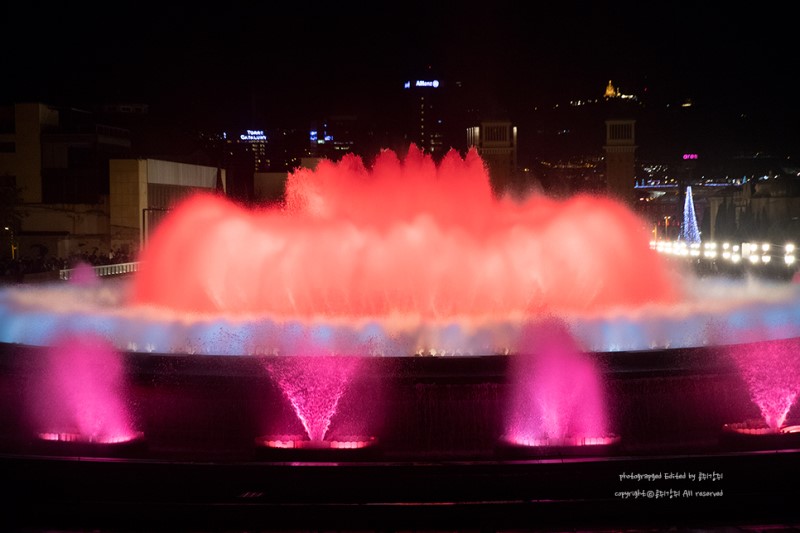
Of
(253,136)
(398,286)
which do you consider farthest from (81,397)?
(253,136)

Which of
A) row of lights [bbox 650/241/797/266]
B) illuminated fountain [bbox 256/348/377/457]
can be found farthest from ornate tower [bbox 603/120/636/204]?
illuminated fountain [bbox 256/348/377/457]

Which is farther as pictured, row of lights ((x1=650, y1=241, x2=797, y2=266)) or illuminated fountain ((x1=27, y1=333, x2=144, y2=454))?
row of lights ((x1=650, y1=241, x2=797, y2=266))

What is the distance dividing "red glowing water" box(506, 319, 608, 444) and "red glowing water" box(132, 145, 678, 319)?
532 cm

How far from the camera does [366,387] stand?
35.2 feet

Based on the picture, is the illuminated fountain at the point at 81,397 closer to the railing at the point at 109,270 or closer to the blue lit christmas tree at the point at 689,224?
the railing at the point at 109,270

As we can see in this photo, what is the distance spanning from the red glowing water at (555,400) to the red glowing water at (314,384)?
6.42 feet

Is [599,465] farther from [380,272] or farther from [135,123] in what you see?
[135,123]

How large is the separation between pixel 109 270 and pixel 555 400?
21.0m

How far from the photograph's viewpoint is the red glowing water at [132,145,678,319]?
1780 cm

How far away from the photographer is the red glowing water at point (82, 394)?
35.4ft

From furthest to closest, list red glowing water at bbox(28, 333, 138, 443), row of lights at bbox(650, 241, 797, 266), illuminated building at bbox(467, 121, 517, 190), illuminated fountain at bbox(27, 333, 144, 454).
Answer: illuminated building at bbox(467, 121, 517, 190) → row of lights at bbox(650, 241, 797, 266) → red glowing water at bbox(28, 333, 138, 443) → illuminated fountain at bbox(27, 333, 144, 454)

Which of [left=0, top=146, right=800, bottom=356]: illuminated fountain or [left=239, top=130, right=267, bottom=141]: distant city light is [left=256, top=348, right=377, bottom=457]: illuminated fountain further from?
[left=239, top=130, right=267, bottom=141]: distant city light

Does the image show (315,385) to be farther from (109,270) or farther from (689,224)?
(689,224)

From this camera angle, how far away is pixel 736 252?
119 ft
